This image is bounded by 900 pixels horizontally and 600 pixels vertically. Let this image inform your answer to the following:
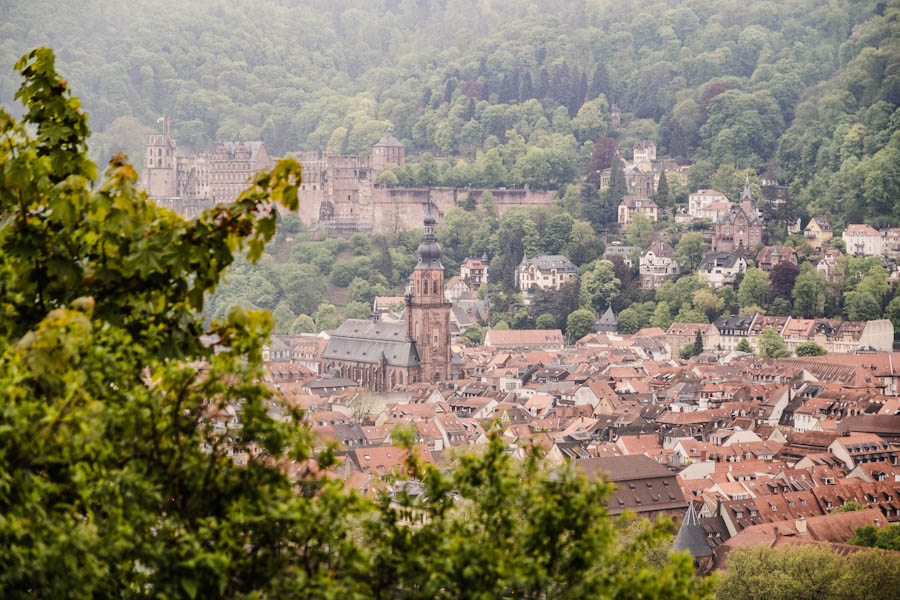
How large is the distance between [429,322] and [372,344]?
323cm

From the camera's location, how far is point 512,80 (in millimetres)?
121625

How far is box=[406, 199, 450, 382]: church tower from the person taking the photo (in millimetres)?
69125

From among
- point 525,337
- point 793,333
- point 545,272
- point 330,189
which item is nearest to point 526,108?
point 330,189

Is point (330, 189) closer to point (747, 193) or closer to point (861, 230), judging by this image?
point (747, 193)

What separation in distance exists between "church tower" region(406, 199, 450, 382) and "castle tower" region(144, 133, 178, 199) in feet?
125

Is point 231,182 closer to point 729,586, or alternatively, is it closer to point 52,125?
point 729,586

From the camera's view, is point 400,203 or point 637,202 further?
point 400,203

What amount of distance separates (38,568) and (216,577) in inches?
27.3

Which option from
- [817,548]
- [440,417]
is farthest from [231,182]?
[817,548]

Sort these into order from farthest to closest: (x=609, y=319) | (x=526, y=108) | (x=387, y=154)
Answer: (x=526, y=108) < (x=387, y=154) < (x=609, y=319)

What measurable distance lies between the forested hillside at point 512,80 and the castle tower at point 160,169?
1272 cm

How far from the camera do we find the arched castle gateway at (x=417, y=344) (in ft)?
227

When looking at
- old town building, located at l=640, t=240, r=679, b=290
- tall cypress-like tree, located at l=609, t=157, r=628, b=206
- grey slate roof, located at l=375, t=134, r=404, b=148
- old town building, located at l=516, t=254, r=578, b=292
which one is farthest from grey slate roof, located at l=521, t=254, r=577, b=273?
grey slate roof, located at l=375, t=134, r=404, b=148

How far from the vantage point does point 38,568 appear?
5.51 m
